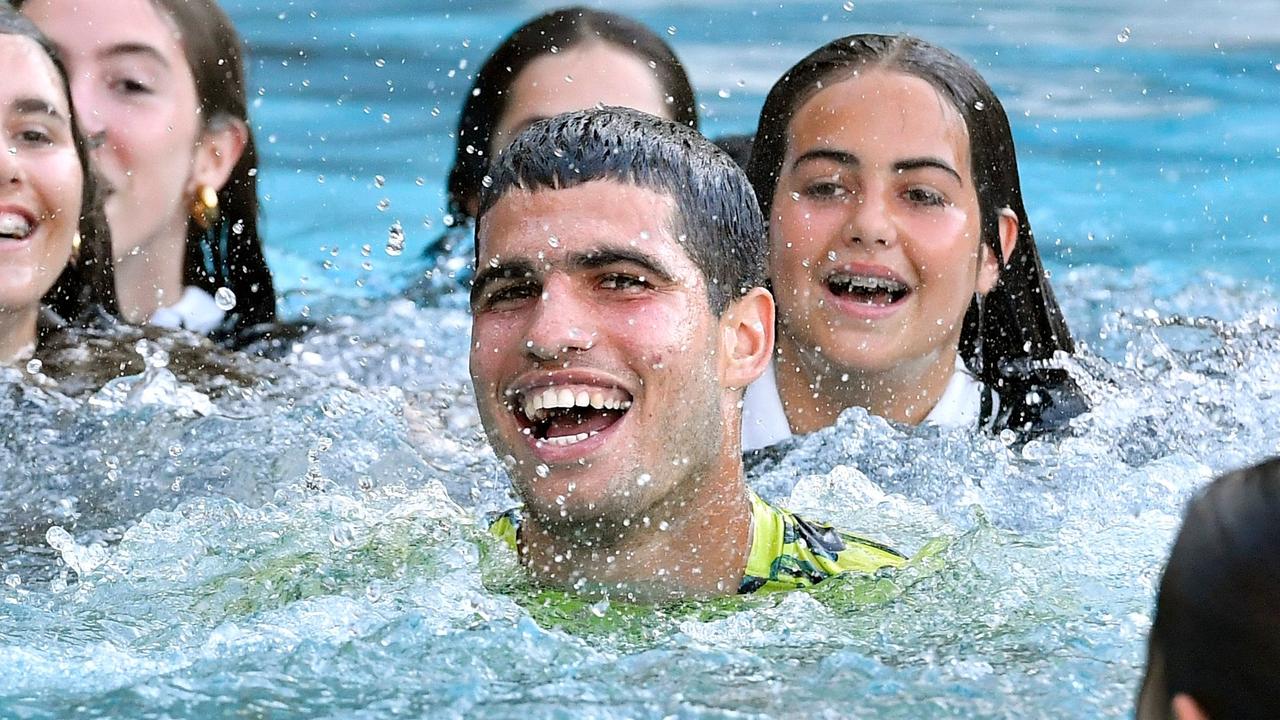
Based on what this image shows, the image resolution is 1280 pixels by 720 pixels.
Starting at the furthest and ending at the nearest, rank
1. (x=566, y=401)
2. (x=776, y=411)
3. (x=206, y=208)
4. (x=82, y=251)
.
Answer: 1. (x=206, y=208)
2. (x=82, y=251)
3. (x=776, y=411)
4. (x=566, y=401)

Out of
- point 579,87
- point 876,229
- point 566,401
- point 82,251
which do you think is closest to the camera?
point 566,401

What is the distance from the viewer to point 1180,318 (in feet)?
18.8

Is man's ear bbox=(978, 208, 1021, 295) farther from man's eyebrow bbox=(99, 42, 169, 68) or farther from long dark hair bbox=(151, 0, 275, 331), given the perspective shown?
man's eyebrow bbox=(99, 42, 169, 68)

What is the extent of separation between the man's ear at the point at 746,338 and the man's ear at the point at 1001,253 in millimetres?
1546

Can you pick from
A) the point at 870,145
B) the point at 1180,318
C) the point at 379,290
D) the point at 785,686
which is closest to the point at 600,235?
the point at 785,686

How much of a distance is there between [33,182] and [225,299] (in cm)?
74

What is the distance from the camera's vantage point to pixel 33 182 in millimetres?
4070

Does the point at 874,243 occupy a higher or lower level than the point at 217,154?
lower

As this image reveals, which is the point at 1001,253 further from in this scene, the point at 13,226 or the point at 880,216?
the point at 13,226

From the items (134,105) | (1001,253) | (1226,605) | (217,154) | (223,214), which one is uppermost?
(134,105)

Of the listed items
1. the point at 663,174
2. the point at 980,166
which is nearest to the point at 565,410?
the point at 663,174

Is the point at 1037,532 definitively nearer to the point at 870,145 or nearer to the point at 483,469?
the point at 870,145

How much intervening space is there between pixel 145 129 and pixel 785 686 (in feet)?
9.41

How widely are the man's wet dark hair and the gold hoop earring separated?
229 centimetres
